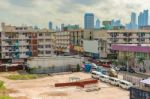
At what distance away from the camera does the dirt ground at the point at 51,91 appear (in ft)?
167

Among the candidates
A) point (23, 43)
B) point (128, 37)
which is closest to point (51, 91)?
point (23, 43)

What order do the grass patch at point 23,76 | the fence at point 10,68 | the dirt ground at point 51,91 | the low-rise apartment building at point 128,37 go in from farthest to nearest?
the low-rise apartment building at point 128,37, the fence at point 10,68, the grass patch at point 23,76, the dirt ground at point 51,91

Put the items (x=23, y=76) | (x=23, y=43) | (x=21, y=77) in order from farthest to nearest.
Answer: (x=23, y=43), (x=23, y=76), (x=21, y=77)

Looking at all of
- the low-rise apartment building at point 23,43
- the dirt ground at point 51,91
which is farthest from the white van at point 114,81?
the low-rise apartment building at point 23,43

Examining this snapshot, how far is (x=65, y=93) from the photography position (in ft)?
175

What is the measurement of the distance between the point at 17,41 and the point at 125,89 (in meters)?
45.7

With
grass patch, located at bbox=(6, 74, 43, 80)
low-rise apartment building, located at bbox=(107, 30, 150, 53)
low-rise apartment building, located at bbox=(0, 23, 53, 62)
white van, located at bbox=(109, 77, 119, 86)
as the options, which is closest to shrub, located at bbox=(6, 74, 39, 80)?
grass patch, located at bbox=(6, 74, 43, 80)

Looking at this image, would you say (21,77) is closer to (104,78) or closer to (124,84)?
(104,78)

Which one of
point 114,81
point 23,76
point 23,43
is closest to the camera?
point 114,81

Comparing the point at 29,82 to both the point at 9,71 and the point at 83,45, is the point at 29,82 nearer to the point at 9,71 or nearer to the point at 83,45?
the point at 9,71

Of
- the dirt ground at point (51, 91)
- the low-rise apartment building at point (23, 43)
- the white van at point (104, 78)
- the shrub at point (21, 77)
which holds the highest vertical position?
the low-rise apartment building at point (23, 43)

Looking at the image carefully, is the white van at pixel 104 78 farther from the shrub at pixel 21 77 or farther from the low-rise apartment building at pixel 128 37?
the low-rise apartment building at pixel 128 37

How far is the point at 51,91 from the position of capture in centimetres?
5528

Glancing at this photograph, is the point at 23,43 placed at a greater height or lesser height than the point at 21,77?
greater
